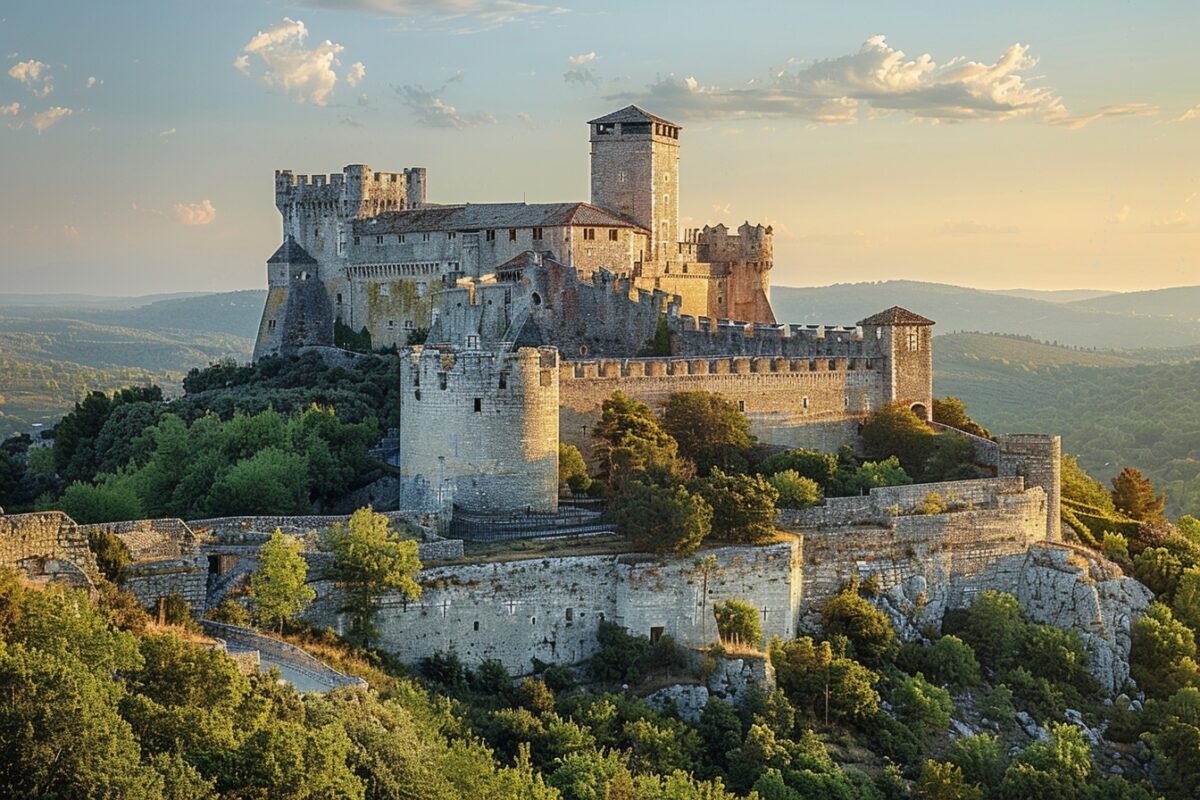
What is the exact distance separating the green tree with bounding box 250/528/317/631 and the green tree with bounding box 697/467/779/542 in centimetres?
755

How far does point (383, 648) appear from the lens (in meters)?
26.4

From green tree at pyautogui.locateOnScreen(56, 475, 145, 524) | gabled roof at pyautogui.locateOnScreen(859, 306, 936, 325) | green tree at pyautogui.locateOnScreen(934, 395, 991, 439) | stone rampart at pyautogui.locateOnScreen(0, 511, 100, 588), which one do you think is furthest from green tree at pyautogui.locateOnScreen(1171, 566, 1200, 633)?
stone rampart at pyautogui.locateOnScreen(0, 511, 100, 588)

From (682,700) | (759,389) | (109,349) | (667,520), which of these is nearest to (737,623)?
(682,700)

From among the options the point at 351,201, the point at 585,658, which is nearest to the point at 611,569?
the point at 585,658

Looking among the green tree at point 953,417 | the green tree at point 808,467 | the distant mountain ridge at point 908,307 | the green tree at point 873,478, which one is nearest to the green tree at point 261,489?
the green tree at point 808,467

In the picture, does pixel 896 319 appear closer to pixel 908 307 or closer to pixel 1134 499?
pixel 1134 499

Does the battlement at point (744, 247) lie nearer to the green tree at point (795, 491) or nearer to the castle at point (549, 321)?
the castle at point (549, 321)

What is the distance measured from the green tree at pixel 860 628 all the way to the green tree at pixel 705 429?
5.55 meters

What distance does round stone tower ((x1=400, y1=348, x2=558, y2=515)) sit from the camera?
1188 inches

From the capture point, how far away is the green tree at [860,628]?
29.9 m

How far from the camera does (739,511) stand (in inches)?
1156

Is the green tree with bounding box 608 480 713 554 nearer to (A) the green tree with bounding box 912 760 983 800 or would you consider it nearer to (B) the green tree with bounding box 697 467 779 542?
(B) the green tree with bounding box 697 467 779 542

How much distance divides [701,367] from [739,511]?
322 inches

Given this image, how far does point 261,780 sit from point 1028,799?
1338 centimetres
